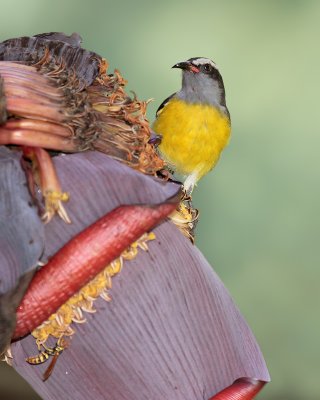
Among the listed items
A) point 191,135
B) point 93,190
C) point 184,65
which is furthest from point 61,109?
point 184,65

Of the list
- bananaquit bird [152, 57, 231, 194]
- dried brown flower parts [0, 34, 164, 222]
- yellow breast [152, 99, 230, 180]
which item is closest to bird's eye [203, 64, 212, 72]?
bananaquit bird [152, 57, 231, 194]

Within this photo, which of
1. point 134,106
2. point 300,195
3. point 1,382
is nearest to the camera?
point 134,106

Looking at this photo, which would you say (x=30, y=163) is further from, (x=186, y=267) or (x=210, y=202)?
(x=210, y=202)

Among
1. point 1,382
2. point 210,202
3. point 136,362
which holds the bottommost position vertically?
point 1,382

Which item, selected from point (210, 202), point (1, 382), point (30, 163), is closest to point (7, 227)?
point (30, 163)

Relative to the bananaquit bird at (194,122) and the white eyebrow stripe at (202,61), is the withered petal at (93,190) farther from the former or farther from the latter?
the white eyebrow stripe at (202,61)

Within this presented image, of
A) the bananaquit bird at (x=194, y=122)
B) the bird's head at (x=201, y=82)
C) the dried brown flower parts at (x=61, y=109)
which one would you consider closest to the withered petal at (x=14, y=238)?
the dried brown flower parts at (x=61, y=109)

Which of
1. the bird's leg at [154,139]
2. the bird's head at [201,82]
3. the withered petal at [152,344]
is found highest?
the bird's leg at [154,139]

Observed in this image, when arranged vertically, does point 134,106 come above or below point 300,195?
above
